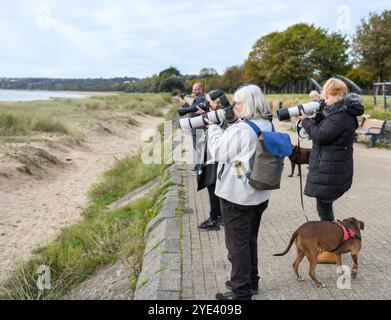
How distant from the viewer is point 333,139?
4.71 metres

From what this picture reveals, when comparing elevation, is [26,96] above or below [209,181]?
above

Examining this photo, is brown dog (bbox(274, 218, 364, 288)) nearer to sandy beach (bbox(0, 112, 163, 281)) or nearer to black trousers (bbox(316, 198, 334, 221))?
black trousers (bbox(316, 198, 334, 221))

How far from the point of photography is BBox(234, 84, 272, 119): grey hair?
381 centimetres

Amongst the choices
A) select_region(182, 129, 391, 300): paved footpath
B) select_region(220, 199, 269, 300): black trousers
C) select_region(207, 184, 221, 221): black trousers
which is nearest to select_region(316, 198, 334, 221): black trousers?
select_region(182, 129, 391, 300): paved footpath

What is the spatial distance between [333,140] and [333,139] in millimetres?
22

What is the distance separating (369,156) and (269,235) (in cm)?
864

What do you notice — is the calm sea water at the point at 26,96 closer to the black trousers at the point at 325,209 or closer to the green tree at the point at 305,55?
the green tree at the point at 305,55

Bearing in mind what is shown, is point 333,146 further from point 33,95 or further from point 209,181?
point 33,95

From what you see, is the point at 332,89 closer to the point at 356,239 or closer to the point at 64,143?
the point at 356,239

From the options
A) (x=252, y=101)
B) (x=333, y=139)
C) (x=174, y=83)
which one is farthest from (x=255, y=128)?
(x=174, y=83)

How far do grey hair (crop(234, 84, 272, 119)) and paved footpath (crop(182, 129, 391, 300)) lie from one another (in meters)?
1.73

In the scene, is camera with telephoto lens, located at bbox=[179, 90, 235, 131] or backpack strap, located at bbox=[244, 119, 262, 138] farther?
camera with telephoto lens, located at bbox=[179, 90, 235, 131]

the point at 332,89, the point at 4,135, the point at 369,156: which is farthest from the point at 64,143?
the point at 332,89

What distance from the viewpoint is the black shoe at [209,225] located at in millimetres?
6354
